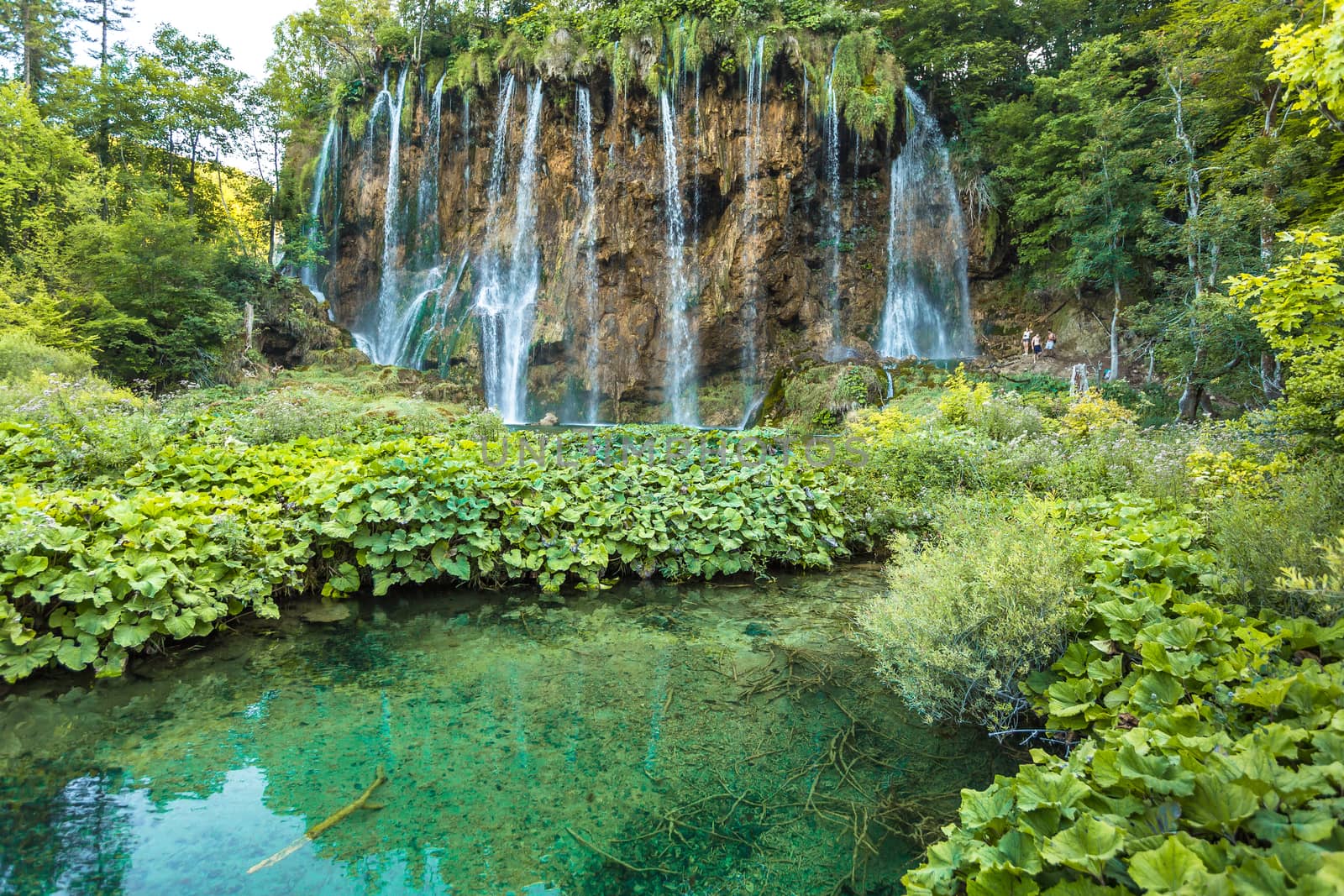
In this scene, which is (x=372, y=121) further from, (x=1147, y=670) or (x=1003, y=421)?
(x=1147, y=670)

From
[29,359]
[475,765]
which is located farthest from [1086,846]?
[29,359]

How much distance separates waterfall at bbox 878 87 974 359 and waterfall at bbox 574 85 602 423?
907 centimetres

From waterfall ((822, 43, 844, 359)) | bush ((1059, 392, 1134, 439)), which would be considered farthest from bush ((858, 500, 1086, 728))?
waterfall ((822, 43, 844, 359))

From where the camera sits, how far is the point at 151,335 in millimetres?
16906

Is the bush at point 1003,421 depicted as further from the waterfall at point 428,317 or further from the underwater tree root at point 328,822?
the waterfall at point 428,317

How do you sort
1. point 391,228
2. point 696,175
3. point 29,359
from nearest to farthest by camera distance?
Answer: 1. point 29,359
2. point 696,175
3. point 391,228

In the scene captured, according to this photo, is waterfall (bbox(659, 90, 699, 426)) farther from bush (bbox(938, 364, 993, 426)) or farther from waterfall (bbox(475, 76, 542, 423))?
bush (bbox(938, 364, 993, 426))

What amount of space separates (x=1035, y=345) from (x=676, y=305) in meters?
10.6

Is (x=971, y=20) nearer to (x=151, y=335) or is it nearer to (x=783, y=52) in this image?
(x=783, y=52)

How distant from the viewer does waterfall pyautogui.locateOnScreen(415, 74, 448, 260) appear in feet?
75.9

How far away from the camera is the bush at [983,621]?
3232 millimetres

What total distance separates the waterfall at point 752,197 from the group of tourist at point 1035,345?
7.91 meters

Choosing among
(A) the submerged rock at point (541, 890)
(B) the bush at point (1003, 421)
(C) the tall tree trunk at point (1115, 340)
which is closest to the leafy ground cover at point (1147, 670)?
(A) the submerged rock at point (541, 890)

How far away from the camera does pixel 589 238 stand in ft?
67.6
